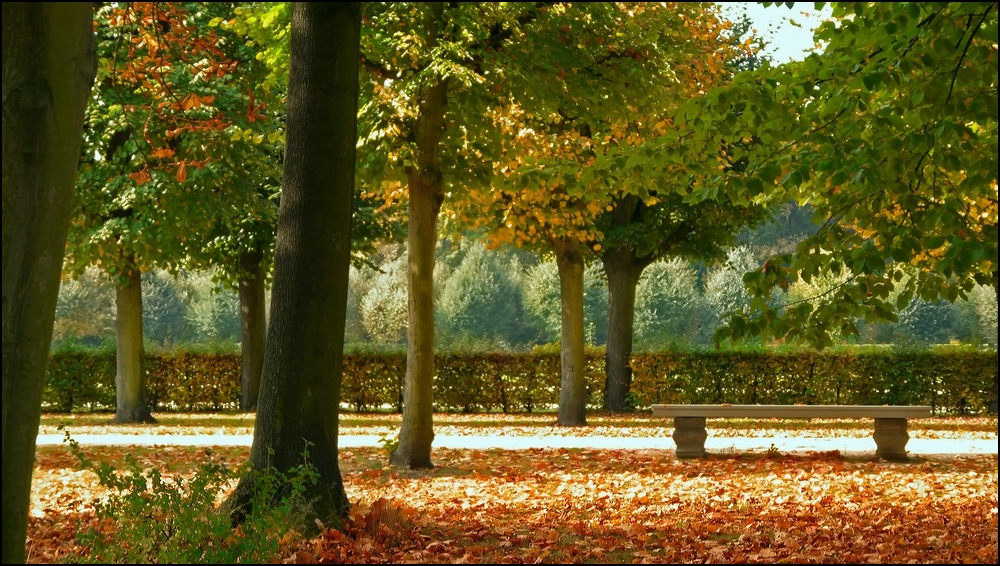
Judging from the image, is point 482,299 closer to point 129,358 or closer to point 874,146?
point 129,358

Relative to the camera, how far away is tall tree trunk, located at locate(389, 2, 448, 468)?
1113 cm

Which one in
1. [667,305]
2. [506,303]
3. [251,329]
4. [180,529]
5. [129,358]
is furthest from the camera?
[506,303]

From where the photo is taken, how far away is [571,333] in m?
18.6

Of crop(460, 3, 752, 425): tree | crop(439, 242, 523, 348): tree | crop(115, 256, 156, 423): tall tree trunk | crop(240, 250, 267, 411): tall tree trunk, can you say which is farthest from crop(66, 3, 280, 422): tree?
crop(439, 242, 523, 348): tree

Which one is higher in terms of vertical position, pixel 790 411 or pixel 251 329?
pixel 251 329

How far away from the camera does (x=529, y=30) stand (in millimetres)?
11414

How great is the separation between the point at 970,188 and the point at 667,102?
6532 millimetres

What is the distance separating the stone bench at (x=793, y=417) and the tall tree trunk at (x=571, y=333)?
5.61 meters

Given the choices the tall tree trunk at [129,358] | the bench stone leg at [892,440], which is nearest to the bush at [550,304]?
the tall tree trunk at [129,358]

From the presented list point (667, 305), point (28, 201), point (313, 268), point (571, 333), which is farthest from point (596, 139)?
point (667, 305)

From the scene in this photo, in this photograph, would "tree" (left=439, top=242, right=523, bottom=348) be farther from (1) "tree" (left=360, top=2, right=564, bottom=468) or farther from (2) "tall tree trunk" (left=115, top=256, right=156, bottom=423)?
(1) "tree" (left=360, top=2, right=564, bottom=468)

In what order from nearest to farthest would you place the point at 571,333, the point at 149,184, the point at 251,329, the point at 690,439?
the point at 690,439 < the point at 149,184 < the point at 571,333 < the point at 251,329

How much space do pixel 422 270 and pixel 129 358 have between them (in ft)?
33.7

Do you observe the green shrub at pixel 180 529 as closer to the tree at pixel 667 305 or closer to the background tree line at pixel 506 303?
the background tree line at pixel 506 303
